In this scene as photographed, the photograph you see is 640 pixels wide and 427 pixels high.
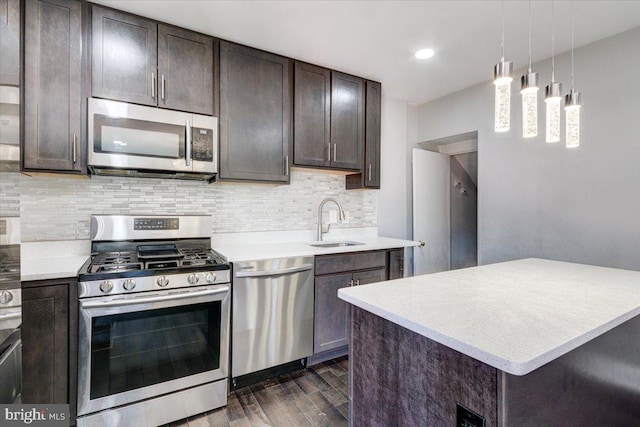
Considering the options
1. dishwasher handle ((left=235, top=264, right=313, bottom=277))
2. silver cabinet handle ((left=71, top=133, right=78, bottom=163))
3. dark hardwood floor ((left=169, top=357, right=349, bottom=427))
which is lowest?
dark hardwood floor ((left=169, top=357, right=349, bottom=427))

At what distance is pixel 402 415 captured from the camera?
1132 mm

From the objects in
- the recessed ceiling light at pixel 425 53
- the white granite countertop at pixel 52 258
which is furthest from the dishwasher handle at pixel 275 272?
the recessed ceiling light at pixel 425 53

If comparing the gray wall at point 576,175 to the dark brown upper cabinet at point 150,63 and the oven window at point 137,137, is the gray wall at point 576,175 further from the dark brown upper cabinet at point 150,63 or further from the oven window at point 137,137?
the oven window at point 137,137

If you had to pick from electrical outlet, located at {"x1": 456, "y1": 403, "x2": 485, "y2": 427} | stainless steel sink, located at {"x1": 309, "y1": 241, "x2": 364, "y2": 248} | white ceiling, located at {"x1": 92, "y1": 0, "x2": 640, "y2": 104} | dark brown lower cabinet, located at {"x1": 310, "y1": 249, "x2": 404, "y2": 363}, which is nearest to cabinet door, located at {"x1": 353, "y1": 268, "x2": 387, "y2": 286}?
dark brown lower cabinet, located at {"x1": 310, "y1": 249, "x2": 404, "y2": 363}

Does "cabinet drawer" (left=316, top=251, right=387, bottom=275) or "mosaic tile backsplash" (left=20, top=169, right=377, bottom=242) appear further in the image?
"cabinet drawer" (left=316, top=251, right=387, bottom=275)

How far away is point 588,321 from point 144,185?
263 cm

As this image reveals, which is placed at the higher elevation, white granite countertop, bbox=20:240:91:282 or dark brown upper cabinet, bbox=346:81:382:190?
dark brown upper cabinet, bbox=346:81:382:190

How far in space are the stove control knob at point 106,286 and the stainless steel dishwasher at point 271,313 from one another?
695mm

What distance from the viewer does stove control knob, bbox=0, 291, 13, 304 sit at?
3.14 ft

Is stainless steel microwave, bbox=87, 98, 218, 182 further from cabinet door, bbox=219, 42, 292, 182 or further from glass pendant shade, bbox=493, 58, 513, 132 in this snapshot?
glass pendant shade, bbox=493, 58, 513, 132

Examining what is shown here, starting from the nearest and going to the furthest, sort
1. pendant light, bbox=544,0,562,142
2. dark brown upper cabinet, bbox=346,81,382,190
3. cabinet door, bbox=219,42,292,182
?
pendant light, bbox=544,0,562,142
cabinet door, bbox=219,42,292,182
dark brown upper cabinet, bbox=346,81,382,190

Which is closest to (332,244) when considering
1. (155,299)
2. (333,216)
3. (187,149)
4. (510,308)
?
(333,216)

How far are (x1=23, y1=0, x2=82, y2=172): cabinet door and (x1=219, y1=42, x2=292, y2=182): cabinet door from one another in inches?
34.7

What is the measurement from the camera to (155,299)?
1.75 m
